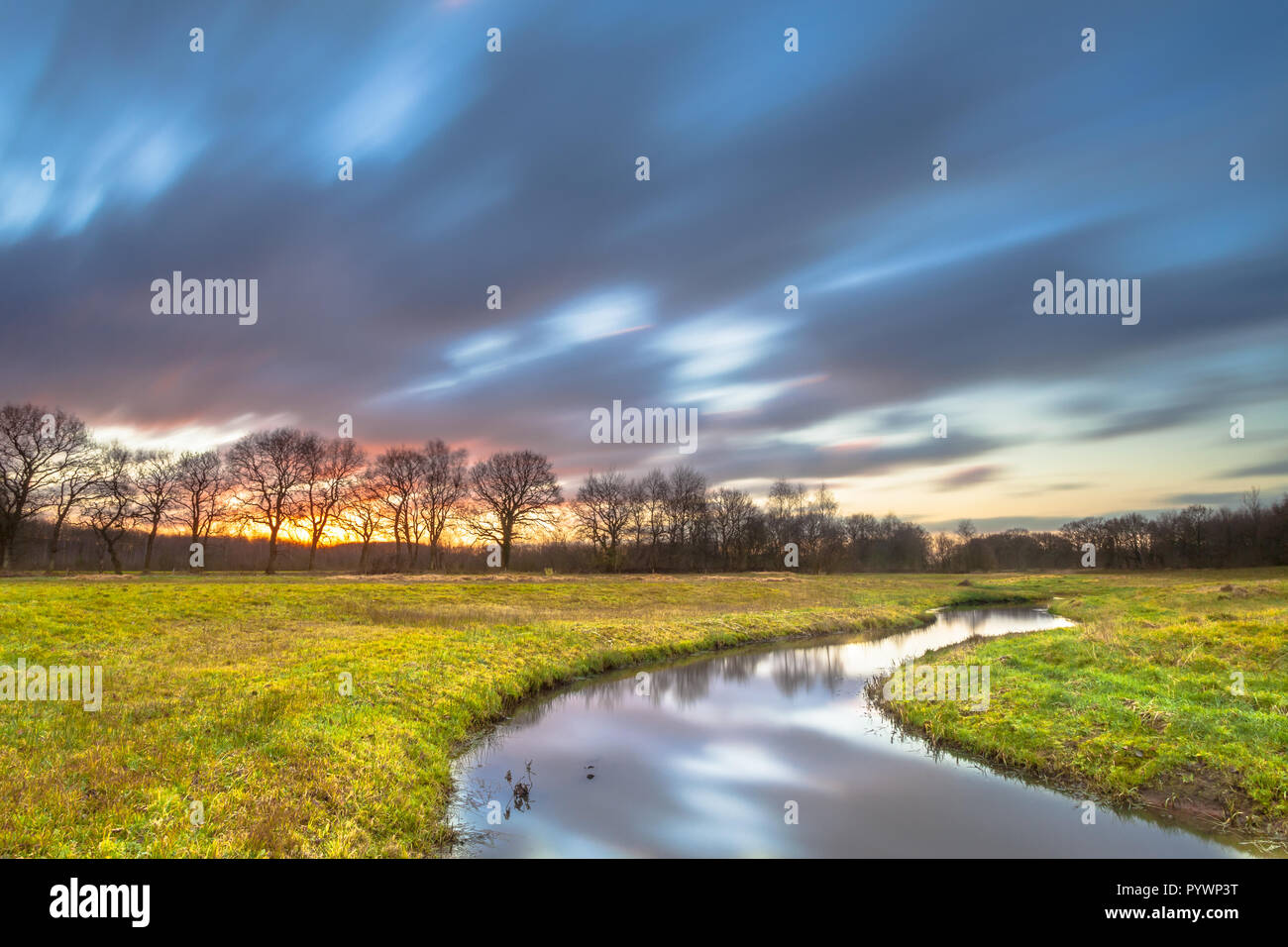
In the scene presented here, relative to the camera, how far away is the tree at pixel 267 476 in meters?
66.8

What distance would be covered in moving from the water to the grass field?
1148 mm

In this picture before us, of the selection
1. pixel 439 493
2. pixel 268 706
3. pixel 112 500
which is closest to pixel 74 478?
pixel 112 500

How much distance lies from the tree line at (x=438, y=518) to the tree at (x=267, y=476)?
139 millimetres

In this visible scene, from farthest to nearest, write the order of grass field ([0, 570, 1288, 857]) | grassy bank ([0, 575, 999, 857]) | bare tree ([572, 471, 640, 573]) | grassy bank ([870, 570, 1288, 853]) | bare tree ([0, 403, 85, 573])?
bare tree ([572, 471, 640, 573]) → bare tree ([0, 403, 85, 573]) → grassy bank ([870, 570, 1288, 853]) → grass field ([0, 570, 1288, 857]) → grassy bank ([0, 575, 999, 857])

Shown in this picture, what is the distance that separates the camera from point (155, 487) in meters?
68.2

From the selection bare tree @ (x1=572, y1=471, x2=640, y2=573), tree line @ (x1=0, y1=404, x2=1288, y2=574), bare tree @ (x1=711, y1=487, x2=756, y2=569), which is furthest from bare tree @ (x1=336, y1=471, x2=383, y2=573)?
bare tree @ (x1=711, y1=487, x2=756, y2=569)

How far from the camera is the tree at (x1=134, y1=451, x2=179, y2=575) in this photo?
67125 millimetres

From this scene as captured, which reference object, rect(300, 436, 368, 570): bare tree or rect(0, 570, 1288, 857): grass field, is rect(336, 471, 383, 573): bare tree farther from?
rect(0, 570, 1288, 857): grass field

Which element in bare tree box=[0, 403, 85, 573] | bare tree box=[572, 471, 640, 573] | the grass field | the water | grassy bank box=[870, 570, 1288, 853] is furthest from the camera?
bare tree box=[572, 471, 640, 573]

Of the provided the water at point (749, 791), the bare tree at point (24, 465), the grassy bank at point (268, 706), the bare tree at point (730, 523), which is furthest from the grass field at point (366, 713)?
the bare tree at point (730, 523)

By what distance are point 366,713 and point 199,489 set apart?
71398 millimetres

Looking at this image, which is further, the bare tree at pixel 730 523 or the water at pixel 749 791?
the bare tree at pixel 730 523

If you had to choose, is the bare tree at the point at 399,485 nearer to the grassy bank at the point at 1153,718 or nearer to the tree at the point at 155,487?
the tree at the point at 155,487
